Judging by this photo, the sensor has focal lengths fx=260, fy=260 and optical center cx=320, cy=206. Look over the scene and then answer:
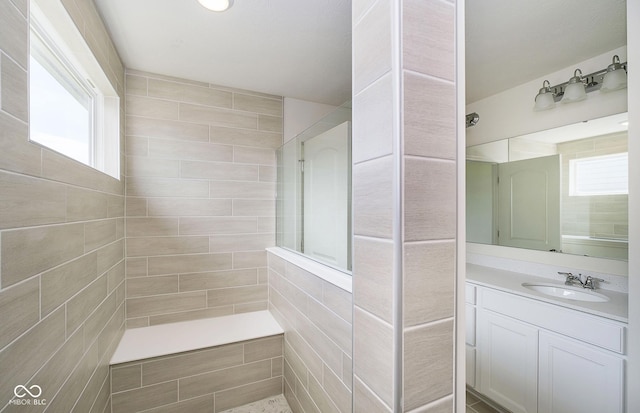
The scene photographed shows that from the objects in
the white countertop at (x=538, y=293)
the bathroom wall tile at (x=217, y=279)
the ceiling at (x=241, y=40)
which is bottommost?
the bathroom wall tile at (x=217, y=279)

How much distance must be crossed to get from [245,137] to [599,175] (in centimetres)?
261

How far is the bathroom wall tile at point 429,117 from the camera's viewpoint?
2.20 feet

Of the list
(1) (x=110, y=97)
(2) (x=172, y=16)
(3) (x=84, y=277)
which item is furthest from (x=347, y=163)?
(1) (x=110, y=97)

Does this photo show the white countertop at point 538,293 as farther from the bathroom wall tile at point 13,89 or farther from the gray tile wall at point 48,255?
the bathroom wall tile at point 13,89

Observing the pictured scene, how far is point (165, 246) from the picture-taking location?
212 centimetres

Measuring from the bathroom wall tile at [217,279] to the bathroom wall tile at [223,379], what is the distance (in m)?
0.66

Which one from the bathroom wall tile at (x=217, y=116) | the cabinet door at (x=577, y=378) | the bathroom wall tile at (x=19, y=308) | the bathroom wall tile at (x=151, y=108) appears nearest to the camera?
the bathroom wall tile at (x=19, y=308)

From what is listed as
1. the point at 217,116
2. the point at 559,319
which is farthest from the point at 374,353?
the point at 217,116

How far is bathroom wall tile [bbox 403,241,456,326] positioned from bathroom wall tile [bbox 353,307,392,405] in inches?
3.5

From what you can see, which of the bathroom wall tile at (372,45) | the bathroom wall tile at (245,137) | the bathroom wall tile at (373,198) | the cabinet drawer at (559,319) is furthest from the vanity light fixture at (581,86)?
the bathroom wall tile at (245,137)

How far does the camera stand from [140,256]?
6.74ft

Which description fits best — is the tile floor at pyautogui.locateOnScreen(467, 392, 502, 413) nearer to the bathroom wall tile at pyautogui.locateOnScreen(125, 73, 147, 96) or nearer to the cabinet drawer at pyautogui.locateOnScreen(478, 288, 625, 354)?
the cabinet drawer at pyautogui.locateOnScreen(478, 288, 625, 354)

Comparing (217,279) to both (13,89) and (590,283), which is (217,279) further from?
(590,283)

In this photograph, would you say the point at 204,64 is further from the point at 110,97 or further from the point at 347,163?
the point at 347,163
